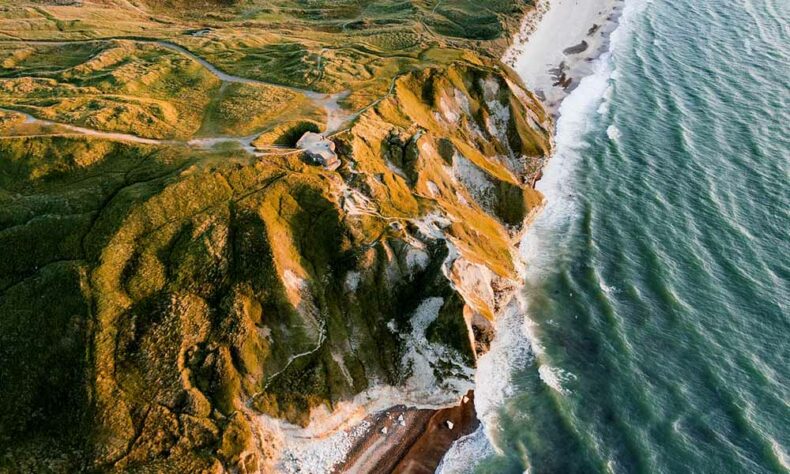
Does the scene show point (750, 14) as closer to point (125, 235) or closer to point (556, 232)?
point (556, 232)

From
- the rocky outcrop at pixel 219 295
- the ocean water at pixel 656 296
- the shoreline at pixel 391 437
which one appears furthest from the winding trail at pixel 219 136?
the ocean water at pixel 656 296

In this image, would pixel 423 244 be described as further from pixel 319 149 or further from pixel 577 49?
pixel 577 49

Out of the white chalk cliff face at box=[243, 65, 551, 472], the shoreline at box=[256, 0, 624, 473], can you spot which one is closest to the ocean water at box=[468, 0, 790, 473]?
the shoreline at box=[256, 0, 624, 473]

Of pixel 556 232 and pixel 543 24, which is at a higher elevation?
pixel 543 24

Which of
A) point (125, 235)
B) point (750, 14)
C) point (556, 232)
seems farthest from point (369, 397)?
point (750, 14)

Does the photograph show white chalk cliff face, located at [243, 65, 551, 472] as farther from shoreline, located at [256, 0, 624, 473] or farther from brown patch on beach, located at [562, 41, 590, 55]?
brown patch on beach, located at [562, 41, 590, 55]

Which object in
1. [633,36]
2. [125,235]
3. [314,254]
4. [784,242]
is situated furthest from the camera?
[633,36]

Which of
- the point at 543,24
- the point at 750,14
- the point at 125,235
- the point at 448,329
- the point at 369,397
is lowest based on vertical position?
the point at 369,397
